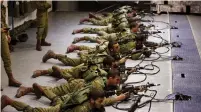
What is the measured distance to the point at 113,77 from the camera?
4480 mm

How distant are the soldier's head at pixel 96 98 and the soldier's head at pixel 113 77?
65 centimetres

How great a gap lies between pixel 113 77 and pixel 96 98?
788mm

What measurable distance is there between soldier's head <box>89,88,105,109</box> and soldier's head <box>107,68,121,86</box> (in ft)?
2.13

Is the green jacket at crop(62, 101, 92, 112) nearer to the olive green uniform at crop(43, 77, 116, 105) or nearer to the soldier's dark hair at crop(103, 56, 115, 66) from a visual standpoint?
the olive green uniform at crop(43, 77, 116, 105)

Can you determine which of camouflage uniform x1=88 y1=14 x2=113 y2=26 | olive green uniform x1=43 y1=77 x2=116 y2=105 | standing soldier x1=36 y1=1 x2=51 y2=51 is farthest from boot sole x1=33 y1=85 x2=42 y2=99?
camouflage uniform x1=88 y1=14 x2=113 y2=26

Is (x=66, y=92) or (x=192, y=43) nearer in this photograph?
(x=66, y=92)

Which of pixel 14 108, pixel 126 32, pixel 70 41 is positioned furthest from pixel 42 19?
pixel 14 108

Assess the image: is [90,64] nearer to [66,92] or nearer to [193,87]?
[66,92]

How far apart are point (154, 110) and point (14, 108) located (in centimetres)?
176

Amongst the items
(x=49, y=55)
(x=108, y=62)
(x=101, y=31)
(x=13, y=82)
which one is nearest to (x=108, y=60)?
(x=108, y=62)

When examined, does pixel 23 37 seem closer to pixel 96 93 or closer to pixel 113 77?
pixel 113 77

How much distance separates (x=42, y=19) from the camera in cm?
682

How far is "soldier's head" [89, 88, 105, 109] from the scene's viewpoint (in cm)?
370

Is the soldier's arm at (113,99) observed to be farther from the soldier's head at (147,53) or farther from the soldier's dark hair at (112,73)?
the soldier's head at (147,53)
